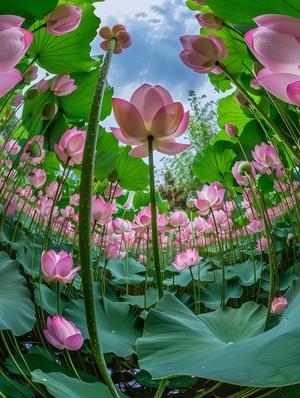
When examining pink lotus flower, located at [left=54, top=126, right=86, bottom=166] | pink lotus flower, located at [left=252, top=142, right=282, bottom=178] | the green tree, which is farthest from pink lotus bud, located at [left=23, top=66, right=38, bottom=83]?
the green tree

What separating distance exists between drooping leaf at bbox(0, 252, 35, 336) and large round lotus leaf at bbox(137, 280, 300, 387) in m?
0.19

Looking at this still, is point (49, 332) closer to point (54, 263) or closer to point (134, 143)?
point (54, 263)

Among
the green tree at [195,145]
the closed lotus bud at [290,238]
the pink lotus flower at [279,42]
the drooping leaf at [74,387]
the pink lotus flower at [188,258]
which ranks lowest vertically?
the green tree at [195,145]

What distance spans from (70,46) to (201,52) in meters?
0.40

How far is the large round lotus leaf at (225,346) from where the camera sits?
0.22 metres

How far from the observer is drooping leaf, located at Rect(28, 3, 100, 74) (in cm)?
71

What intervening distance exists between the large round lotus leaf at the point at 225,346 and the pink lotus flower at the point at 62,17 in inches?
16.1

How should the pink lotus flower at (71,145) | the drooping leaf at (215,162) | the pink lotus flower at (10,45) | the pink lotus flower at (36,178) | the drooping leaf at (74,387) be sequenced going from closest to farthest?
the pink lotus flower at (10,45) < the drooping leaf at (74,387) < the pink lotus flower at (71,145) < the pink lotus flower at (36,178) < the drooping leaf at (215,162)

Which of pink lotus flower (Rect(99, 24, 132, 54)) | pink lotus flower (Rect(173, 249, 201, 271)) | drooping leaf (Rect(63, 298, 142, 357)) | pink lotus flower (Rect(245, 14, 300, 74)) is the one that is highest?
pink lotus flower (Rect(245, 14, 300, 74))

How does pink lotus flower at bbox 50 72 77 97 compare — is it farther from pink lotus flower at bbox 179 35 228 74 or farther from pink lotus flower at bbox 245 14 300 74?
pink lotus flower at bbox 245 14 300 74

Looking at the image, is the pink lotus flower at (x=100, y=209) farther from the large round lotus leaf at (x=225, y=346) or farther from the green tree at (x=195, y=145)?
the green tree at (x=195, y=145)

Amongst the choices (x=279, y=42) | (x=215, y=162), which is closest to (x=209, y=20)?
(x=279, y=42)

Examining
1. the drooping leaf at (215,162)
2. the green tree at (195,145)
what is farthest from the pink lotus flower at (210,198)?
the green tree at (195,145)

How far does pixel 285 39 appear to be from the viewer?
19 cm
